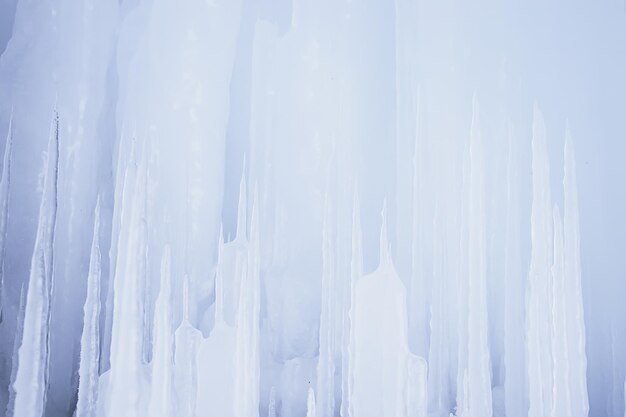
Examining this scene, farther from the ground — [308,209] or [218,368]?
[308,209]

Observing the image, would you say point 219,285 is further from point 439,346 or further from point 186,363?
point 439,346

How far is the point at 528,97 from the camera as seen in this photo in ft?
9.32

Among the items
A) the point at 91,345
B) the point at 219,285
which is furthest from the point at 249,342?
the point at 91,345

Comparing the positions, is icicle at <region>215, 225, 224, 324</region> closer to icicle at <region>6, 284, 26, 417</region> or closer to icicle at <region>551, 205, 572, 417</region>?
icicle at <region>6, 284, 26, 417</region>

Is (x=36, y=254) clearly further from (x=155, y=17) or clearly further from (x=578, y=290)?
(x=578, y=290)

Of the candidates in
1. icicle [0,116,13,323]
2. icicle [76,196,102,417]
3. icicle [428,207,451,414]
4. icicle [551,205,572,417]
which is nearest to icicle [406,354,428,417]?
icicle [428,207,451,414]

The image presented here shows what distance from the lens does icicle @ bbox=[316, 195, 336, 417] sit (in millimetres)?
2537

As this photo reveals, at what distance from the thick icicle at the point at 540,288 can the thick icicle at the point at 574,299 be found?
0.07 meters

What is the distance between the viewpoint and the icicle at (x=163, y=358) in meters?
2.16

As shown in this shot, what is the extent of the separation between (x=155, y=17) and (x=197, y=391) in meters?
1.62

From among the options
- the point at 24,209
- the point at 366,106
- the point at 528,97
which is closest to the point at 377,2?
the point at 366,106

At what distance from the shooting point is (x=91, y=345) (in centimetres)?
230

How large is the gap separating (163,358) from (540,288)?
4.99 ft

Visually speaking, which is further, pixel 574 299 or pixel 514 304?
pixel 514 304
